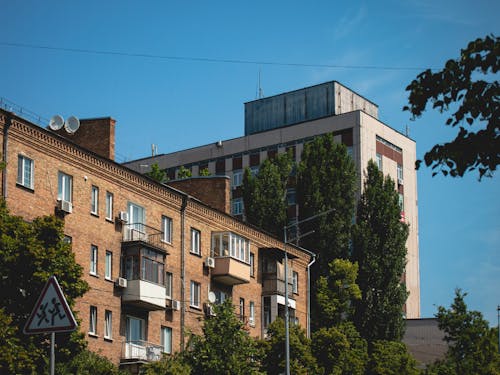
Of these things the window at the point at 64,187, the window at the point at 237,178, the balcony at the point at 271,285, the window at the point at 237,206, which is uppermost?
the window at the point at 237,178

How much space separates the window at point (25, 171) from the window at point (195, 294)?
14749mm

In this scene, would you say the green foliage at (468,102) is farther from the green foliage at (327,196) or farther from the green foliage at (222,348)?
the green foliage at (327,196)

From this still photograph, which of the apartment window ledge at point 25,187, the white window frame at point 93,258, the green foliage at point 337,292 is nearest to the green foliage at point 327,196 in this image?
the green foliage at point 337,292

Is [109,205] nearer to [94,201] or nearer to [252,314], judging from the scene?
[94,201]

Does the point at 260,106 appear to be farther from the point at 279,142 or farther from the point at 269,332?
the point at 269,332

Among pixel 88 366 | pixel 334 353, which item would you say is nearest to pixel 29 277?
pixel 88 366

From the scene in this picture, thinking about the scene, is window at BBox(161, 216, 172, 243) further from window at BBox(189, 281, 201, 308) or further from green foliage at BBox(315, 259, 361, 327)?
green foliage at BBox(315, 259, 361, 327)

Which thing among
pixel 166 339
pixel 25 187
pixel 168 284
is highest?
pixel 25 187

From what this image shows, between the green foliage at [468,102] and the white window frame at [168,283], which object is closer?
the green foliage at [468,102]

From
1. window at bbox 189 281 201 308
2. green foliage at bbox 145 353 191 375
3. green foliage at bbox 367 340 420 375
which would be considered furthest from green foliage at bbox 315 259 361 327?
green foliage at bbox 145 353 191 375

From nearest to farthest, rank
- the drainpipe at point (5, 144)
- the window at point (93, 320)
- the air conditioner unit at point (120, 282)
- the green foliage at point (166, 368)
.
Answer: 1. the drainpipe at point (5, 144)
2. the green foliage at point (166, 368)
3. the window at point (93, 320)
4. the air conditioner unit at point (120, 282)

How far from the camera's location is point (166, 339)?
52.9 meters

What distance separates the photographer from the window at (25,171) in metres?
42.3

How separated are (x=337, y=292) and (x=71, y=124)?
2452cm
